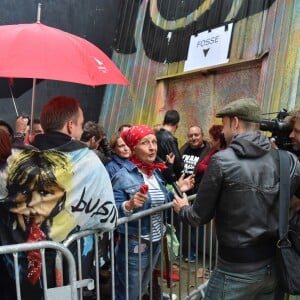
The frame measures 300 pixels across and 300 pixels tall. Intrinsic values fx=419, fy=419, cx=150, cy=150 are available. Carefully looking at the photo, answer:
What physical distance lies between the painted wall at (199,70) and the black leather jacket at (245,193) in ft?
11.9

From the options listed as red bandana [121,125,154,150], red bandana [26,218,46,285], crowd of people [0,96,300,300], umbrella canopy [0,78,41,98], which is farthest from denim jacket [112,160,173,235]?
umbrella canopy [0,78,41,98]

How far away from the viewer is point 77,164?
2.44 metres

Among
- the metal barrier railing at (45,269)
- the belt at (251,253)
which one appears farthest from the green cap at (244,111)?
the metal barrier railing at (45,269)

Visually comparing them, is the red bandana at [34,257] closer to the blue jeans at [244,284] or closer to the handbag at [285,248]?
the blue jeans at [244,284]

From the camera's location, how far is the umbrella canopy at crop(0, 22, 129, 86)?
2.62 meters

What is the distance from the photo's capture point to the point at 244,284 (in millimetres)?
2486

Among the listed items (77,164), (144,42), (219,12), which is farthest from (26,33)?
(144,42)

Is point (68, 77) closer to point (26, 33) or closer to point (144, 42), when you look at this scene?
point (26, 33)

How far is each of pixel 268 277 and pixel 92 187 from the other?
119 cm

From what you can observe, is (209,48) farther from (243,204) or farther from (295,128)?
(243,204)

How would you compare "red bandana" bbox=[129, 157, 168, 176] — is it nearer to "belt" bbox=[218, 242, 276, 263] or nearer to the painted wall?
"belt" bbox=[218, 242, 276, 263]

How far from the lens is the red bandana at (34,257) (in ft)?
8.00

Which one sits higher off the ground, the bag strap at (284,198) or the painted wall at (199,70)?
the painted wall at (199,70)

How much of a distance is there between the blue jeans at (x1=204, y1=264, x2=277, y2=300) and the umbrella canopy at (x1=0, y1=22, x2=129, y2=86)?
1.48 meters
